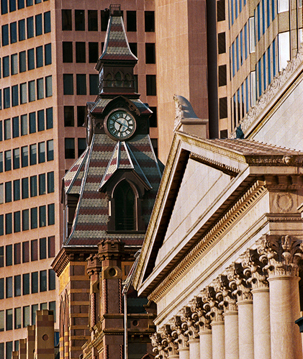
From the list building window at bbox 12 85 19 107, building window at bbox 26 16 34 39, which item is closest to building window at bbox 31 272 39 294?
building window at bbox 12 85 19 107

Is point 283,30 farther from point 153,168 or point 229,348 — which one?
point 153,168

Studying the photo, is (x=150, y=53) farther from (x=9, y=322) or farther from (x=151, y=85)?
(x=9, y=322)

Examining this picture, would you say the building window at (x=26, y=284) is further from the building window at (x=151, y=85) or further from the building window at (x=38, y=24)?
the building window at (x=38, y=24)

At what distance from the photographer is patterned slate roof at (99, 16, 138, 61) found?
353ft

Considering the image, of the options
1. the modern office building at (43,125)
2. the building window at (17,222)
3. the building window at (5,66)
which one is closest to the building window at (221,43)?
the modern office building at (43,125)

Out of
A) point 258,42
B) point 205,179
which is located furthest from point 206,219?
point 258,42

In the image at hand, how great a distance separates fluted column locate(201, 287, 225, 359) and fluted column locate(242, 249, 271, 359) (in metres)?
9.36

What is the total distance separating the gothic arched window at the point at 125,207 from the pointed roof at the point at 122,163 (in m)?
1.40

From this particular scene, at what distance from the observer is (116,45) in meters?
109

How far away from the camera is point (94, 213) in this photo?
100688 mm

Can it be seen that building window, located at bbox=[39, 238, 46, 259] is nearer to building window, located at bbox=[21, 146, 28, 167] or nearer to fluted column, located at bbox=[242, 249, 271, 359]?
building window, located at bbox=[21, 146, 28, 167]

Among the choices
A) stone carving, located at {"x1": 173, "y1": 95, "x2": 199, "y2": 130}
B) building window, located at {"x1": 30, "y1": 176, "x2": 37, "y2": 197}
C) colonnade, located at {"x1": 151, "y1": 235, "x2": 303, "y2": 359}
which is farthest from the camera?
building window, located at {"x1": 30, "y1": 176, "x2": 37, "y2": 197}

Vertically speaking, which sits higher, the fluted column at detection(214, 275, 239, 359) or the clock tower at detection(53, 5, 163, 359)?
the clock tower at detection(53, 5, 163, 359)

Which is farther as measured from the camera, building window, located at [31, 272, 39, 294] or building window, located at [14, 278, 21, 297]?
building window, located at [14, 278, 21, 297]
